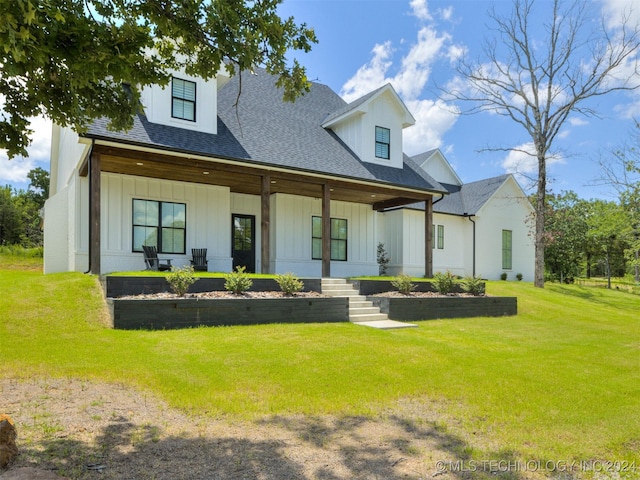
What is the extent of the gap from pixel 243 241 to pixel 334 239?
383cm

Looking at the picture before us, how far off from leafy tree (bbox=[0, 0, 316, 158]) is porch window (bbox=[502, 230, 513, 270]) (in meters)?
20.0

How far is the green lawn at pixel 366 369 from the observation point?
3.99 metres

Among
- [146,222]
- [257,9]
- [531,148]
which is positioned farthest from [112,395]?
[531,148]

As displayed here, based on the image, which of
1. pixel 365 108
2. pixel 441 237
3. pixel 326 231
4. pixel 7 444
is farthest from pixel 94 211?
pixel 441 237

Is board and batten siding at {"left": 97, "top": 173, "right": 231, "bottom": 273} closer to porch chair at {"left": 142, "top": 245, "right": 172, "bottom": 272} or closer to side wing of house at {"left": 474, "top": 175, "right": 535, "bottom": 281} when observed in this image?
porch chair at {"left": 142, "top": 245, "right": 172, "bottom": 272}

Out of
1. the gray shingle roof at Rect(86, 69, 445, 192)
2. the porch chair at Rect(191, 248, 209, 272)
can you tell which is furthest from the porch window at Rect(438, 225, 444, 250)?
the porch chair at Rect(191, 248, 209, 272)

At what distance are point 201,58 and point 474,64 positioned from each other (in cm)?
2133

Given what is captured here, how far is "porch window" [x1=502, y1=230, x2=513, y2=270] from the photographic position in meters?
21.9

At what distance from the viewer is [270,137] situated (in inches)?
550

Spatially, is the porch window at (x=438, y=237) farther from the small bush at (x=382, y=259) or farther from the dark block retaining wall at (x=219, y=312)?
the dark block retaining wall at (x=219, y=312)

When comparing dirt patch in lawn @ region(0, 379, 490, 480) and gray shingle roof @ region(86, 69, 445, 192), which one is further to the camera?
gray shingle roof @ region(86, 69, 445, 192)

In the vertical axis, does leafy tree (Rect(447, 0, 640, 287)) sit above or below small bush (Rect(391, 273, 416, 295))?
above

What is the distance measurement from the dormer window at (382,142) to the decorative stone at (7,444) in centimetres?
1506

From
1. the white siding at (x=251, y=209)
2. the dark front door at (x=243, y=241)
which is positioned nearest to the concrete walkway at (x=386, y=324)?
the white siding at (x=251, y=209)
